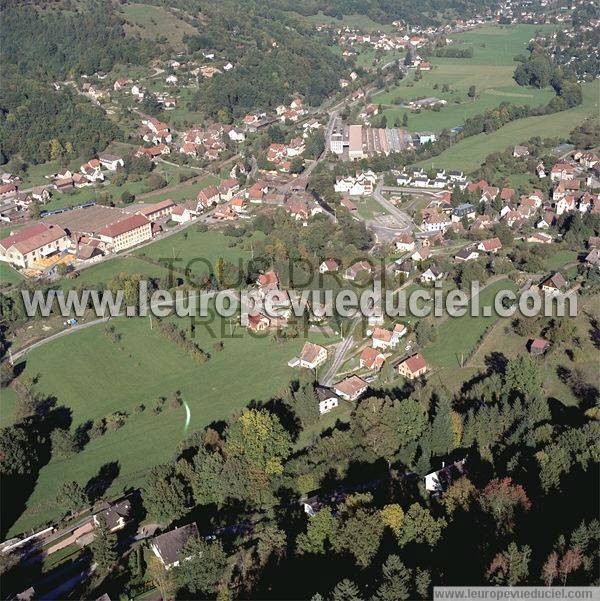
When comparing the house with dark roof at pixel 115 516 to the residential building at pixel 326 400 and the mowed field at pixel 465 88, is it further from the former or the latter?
the mowed field at pixel 465 88

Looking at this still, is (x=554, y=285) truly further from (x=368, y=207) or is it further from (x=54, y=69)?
(x=54, y=69)

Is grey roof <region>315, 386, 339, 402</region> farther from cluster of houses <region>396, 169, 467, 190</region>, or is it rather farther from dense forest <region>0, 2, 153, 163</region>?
dense forest <region>0, 2, 153, 163</region>

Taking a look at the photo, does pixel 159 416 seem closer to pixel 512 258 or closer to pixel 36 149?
A: pixel 512 258

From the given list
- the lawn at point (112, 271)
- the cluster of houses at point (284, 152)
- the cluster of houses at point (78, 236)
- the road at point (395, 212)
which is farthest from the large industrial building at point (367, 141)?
the lawn at point (112, 271)

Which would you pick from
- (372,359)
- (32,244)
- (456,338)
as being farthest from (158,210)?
(456,338)

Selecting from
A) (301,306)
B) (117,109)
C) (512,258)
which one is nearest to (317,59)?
(117,109)
